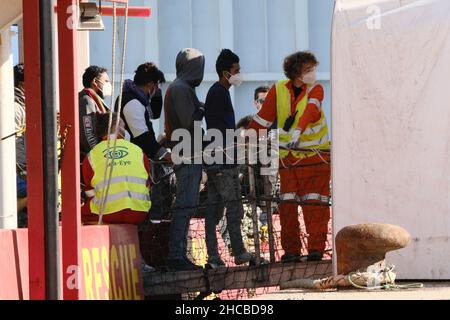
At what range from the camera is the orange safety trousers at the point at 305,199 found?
1139 cm

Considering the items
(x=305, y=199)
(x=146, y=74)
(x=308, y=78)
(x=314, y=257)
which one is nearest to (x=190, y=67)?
(x=146, y=74)

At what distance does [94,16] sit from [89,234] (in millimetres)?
1832

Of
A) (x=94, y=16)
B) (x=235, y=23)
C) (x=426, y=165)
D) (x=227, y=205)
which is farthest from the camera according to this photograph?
(x=235, y=23)

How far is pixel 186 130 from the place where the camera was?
11477 mm

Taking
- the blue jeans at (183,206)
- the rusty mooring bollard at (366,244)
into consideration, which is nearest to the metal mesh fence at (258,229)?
the blue jeans at (183,206)

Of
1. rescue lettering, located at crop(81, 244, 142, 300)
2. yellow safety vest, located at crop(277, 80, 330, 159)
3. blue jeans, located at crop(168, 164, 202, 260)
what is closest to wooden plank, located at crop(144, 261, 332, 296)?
blue jeans, located at crop(168, 164, 202, 260)

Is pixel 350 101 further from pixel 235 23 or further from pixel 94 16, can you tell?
pixel 235 23

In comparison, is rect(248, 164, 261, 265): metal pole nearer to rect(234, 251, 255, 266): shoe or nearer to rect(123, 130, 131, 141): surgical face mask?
rect(234, 251, 255, 266): shoe

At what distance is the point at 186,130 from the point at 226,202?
29.8 inches

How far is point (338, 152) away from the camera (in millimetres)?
10000

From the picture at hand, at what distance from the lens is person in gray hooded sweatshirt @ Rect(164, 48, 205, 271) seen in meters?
11.1

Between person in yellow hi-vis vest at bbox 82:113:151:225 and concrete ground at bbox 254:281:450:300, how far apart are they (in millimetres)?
2177

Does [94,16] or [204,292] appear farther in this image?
[204,292]
